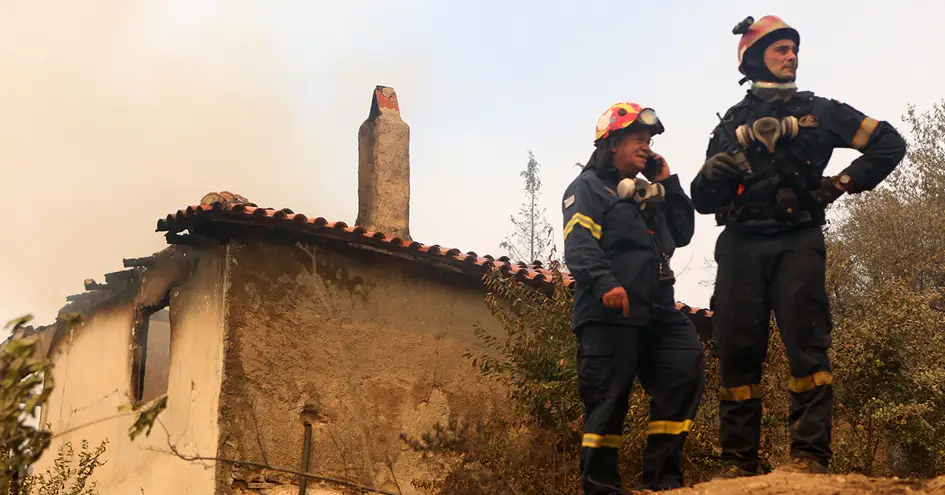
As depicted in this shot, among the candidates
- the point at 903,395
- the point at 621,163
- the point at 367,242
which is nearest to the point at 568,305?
the point at 621,163

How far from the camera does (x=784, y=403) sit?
9.43 m

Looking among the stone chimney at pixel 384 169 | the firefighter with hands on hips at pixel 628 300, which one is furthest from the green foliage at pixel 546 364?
the stone chimney at pixel 384 169

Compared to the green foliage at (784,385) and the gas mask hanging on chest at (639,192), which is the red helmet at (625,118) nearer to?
the gas mask hanging on chest at (639,192)

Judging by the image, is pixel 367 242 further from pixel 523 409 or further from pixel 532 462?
pixel 532 462

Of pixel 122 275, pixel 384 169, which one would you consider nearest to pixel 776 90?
pixel 122 275

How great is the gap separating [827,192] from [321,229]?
6.52 m

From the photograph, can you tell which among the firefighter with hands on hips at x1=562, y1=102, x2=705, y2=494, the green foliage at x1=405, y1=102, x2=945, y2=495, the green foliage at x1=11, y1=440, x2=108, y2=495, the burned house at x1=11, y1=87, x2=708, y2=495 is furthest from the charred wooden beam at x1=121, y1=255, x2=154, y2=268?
the firefighter with hands on hips at x1=562, y1=102, x2=705, y2=494

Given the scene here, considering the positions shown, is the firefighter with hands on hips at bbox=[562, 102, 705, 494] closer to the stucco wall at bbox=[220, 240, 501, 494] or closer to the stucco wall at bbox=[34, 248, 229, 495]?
the stucco wall at bbox=[34, 248, 229, 495]

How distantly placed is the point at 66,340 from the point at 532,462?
→ 35.7ft

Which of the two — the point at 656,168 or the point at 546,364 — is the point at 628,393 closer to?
the point at 656,168

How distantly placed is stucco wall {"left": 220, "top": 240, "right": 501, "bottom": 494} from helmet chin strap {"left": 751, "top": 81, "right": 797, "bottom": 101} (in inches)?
229

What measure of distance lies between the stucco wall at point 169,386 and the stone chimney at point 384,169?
11.7 feet

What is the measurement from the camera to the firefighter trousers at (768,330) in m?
4.73

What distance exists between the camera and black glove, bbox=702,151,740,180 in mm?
5008
